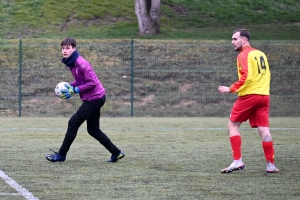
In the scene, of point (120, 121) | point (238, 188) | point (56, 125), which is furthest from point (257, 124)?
point (120, 121)

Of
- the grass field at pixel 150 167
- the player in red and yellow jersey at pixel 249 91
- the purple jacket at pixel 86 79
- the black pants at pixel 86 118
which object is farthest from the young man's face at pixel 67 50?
the player in red and yellow jersey at pixel 249 91

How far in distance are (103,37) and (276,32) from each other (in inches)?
314

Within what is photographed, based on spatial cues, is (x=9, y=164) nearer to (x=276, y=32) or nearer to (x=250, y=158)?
(x=250, y=158)

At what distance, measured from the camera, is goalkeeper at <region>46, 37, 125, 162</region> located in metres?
9.05

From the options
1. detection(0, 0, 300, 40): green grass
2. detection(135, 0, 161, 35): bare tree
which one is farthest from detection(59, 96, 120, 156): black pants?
detection(135, 0, 161, 35): bare tree

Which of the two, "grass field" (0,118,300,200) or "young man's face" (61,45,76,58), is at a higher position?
"young man's face" (61,45,76,58)

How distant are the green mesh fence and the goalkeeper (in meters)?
11.8

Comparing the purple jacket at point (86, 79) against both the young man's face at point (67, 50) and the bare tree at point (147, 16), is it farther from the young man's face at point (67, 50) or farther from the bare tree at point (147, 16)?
the bare tree at point (147, 16)

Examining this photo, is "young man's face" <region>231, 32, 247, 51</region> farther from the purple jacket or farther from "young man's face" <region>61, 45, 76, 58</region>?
"young man's face" <region>61, 45, 76, 58</region>

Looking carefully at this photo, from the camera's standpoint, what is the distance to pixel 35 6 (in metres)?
32.1

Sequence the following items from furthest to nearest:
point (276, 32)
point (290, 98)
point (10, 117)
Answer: point (276, 32), point (290, 98), point (10, 117)

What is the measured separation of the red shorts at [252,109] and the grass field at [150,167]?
68 centimetres

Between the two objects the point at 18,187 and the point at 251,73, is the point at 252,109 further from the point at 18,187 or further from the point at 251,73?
the point at 18,187

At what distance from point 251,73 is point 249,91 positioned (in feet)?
0.79
